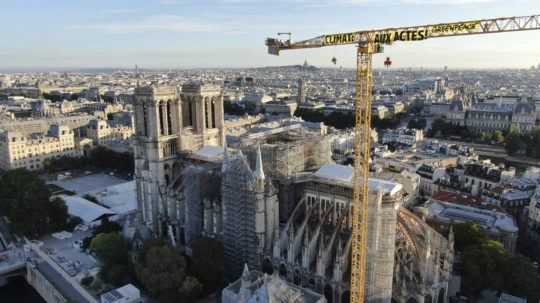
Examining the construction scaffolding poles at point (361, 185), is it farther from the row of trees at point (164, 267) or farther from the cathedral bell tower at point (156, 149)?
the cathedral bell tower at point (156, 149)

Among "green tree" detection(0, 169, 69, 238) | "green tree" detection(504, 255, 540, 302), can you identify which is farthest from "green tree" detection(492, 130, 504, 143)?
"green tree" detection(0, 169, 69, 238)

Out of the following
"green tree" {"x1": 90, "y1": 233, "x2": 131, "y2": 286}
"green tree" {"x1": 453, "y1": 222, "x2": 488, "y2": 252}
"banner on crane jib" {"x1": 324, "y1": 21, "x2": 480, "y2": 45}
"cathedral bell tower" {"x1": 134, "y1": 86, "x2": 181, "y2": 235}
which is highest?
"banner on crane jib" {"x1": 324, "y1": 21, "x2": 480, "y2": 45}

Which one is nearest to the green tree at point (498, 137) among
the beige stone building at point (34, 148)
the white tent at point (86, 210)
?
the white tent at point (86, 210)

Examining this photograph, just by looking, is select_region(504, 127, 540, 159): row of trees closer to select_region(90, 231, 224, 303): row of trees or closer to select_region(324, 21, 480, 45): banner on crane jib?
select_region(324, 21, 480, 45): banner on crane jib

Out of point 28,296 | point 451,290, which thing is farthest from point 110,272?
point 451,290

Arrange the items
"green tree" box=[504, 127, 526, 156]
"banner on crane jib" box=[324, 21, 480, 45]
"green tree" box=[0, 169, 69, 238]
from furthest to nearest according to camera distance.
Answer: "green tree" box=[504, 127, 526, 156]
"green tree" box=[0, 169, 69, 238]
"banner on crane jib" box=[324, 21, 480, 45]

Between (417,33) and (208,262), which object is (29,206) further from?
(417,33)

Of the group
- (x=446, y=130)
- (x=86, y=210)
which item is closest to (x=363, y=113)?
(x=86, y=210)
